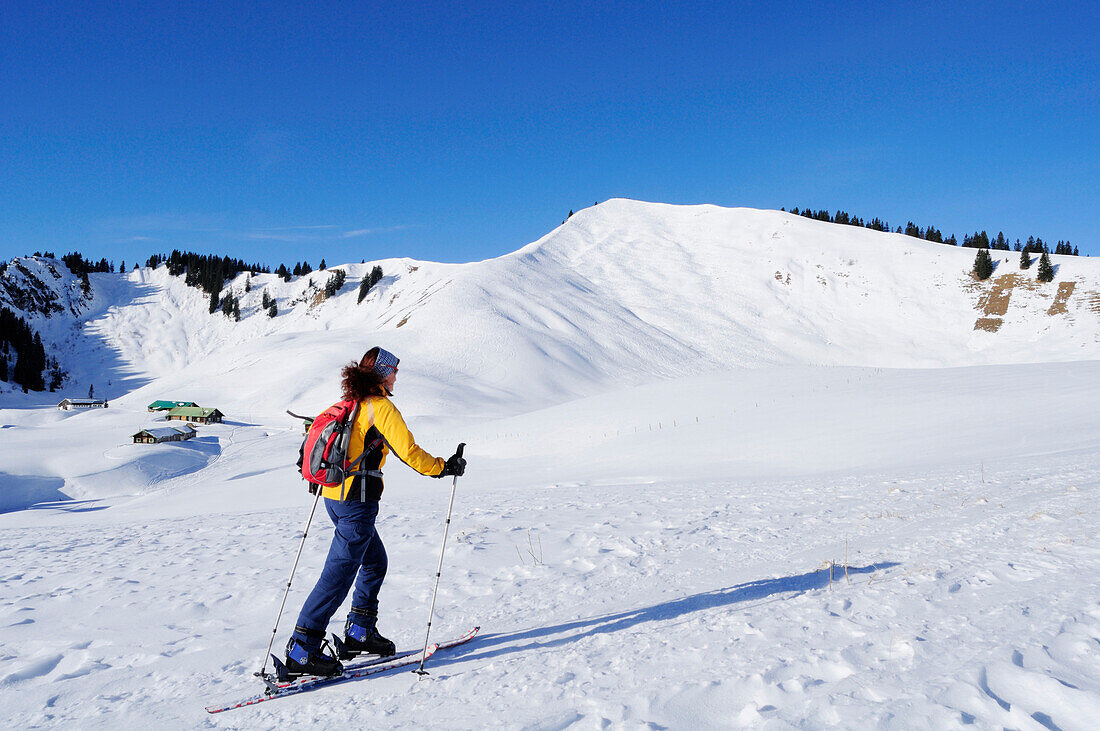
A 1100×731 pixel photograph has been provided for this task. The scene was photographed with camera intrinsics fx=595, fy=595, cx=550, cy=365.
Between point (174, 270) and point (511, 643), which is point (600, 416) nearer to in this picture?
point (511, 643)

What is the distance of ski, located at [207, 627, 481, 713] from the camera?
15.0 feet

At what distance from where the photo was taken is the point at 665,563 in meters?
7.67

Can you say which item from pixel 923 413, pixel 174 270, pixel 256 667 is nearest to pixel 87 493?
pixel 256 667

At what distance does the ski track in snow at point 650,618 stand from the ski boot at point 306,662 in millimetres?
173

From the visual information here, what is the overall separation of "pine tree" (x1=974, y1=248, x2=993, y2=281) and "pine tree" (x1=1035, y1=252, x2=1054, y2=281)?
21.3 ft

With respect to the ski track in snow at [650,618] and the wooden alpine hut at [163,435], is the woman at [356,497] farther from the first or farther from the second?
the wooden alpine hut at [163,435]

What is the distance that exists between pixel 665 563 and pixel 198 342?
505 ft

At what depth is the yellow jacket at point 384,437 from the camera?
477cm

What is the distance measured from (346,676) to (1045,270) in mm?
120404

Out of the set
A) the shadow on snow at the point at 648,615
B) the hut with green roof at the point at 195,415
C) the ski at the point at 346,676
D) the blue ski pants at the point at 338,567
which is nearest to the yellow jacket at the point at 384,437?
the blue ski pants at the point at 338,567

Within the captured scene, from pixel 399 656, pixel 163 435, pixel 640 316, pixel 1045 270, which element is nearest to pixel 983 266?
pixel 1045 270

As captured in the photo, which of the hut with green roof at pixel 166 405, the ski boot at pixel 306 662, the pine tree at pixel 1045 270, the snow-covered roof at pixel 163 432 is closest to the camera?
the ski boot at pixel 306 662

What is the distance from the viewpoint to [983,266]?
100 metres

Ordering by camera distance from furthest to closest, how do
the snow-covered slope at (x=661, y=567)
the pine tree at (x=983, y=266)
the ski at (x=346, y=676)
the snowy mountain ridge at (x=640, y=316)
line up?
the pine tree at (x=983, y=266)
the snowy mountain ridge at (x=640, y=316)
the ski at (x=346, y=676)
the snow-covered slope at (x=661, y=567)
